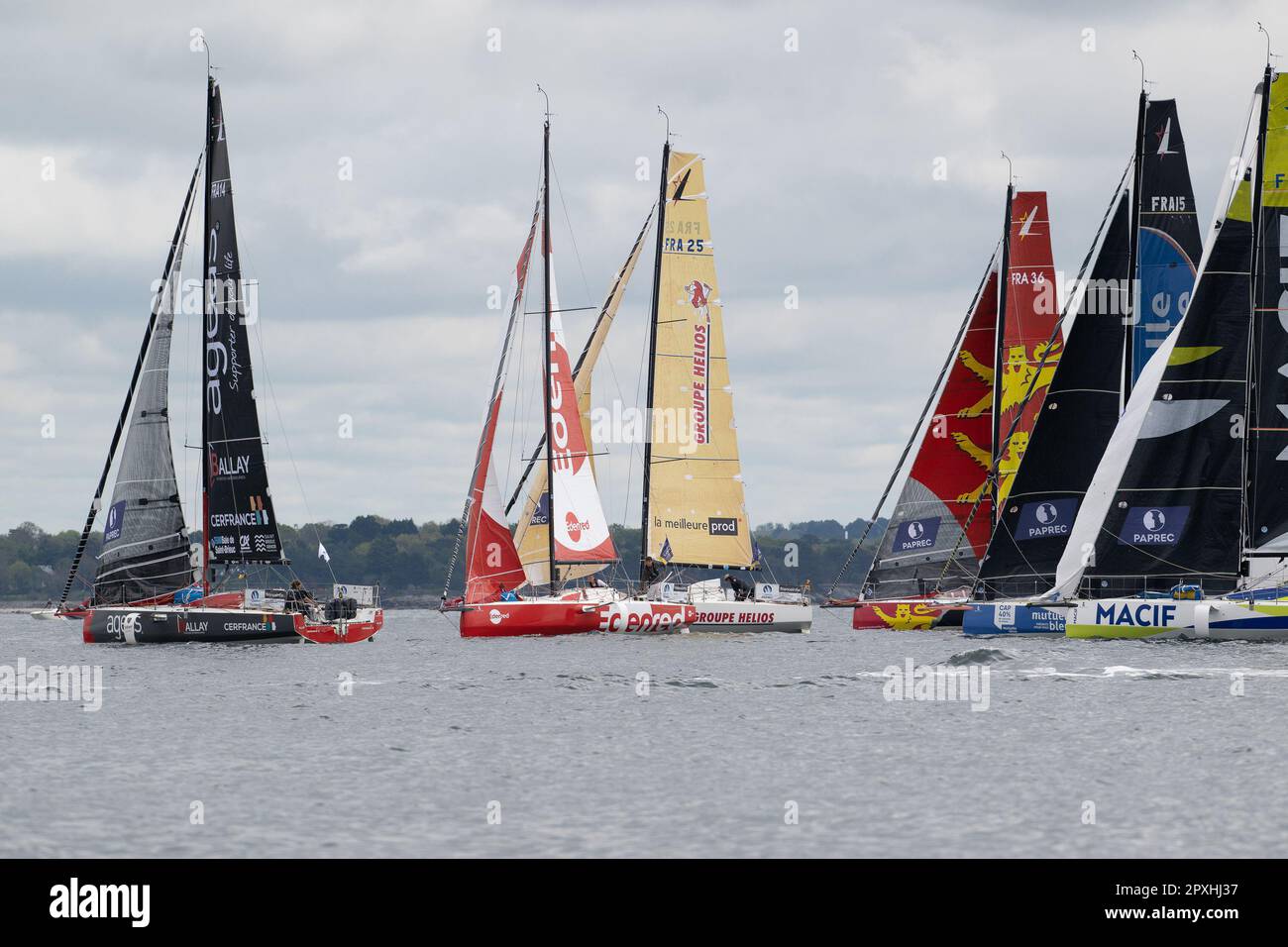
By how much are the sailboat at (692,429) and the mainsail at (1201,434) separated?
1348 centimetres

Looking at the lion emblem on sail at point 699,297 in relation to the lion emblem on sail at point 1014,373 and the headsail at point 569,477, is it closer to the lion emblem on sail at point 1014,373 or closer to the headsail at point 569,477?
the headsail at point 569,477

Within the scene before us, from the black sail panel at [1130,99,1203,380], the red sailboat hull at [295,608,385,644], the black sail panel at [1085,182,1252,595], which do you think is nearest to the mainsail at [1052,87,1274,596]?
the black sail panel at [1085,182,1252,595]

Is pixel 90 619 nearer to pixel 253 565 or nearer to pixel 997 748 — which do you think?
pixel 253 565

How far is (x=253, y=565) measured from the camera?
52719 mm

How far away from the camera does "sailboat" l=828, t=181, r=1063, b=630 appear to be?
6319 centimetres

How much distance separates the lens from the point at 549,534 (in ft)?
172

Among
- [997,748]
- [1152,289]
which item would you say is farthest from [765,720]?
[1152,289]

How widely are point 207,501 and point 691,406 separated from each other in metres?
15.0

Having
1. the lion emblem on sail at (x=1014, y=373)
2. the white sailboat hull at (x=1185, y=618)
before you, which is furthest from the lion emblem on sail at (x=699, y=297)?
the white sailboat hull at (x=1185, y=618)

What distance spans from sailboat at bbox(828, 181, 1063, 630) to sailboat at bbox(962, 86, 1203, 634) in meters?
10.1

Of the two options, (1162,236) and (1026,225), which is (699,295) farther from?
(1026,225)

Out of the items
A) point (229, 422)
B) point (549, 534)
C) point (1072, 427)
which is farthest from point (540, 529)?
point (1072, 427)
